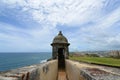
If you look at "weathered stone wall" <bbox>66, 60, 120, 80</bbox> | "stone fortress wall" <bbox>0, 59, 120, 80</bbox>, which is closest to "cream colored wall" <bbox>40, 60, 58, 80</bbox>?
"stone fortress wall" <bbox>0, 59, 120, 80</bbox>

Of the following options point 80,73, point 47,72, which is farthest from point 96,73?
point 47,72

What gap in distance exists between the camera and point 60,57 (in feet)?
59.3

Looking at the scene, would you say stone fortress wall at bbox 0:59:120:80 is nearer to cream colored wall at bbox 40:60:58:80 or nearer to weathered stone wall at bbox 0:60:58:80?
weathered stone wall at bbox 0:60:58:80

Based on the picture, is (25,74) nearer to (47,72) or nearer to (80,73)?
Result: (80,73)

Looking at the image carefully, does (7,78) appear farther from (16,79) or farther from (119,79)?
(119,79)

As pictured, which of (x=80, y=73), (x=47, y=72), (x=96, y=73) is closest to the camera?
(x=96, y=73)

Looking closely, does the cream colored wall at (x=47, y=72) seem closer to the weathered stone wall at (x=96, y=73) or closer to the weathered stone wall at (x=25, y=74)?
the weathered stone wall at (x=25, y=74)

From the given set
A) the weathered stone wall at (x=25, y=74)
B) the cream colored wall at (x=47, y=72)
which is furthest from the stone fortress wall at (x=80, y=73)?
the cream colored wall at (x=47, y=72)

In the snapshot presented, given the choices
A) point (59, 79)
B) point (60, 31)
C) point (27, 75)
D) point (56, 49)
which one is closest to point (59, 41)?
point (56, 49)

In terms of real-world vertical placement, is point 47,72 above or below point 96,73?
below

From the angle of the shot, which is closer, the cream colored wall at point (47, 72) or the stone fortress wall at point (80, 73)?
the stone fortress wall at point (80, 73)

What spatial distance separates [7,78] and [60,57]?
16.0 m

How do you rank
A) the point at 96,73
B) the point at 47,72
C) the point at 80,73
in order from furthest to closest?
the point at 47,72
the point at 80,73
the point at 96,73

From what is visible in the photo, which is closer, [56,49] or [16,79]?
[16,79]
